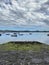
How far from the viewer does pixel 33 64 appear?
1224 centimetres

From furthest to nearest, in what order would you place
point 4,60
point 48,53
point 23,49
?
point 23,49, point 48,53, point 4,60

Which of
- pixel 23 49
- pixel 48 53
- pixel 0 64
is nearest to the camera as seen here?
pixel 0 64

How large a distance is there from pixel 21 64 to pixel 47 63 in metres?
1.53

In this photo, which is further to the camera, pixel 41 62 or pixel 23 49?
pixel 23 49

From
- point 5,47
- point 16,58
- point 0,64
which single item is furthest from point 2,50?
point 0,64

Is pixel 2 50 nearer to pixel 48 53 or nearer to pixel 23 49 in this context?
pixel 23 49

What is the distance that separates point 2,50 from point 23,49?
1.69 meters

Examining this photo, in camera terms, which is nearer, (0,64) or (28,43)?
(0,64)

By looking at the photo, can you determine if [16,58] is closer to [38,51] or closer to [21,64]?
[21,64]

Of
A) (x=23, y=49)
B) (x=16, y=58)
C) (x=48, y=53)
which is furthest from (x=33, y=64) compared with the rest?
(x=23, y=49)

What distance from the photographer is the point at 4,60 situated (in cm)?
1288

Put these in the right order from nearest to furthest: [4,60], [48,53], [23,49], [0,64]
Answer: [0,64] < [4,60] < [48,53] < [23,49]

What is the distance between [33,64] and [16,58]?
168 centimetres

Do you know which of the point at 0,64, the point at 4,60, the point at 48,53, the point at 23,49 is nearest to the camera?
the point at 0,64
